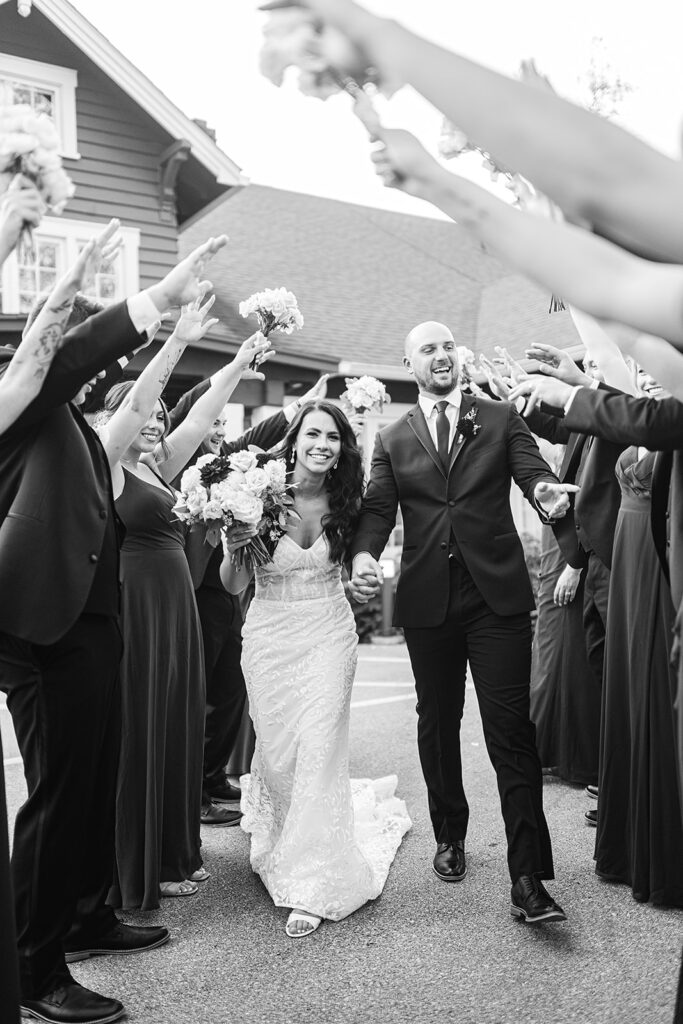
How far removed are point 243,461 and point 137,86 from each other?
984 centimetres

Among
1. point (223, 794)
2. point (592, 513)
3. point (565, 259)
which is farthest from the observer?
point (223, 794)

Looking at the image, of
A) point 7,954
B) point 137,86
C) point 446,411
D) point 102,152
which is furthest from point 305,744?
point 102,152

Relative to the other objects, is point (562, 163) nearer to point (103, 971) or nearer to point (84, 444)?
point (84, 444)

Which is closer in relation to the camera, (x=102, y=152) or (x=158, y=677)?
(x=158, y=677)

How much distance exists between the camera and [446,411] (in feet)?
16.6

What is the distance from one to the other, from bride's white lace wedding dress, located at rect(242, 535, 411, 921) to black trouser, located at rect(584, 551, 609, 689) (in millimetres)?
1533

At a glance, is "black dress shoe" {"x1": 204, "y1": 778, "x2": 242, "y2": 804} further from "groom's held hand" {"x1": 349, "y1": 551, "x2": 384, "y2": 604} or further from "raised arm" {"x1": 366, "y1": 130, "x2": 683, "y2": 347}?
"raised arm" {"x1": 366, "y1": 130, "x2": 683, "y2": 347}

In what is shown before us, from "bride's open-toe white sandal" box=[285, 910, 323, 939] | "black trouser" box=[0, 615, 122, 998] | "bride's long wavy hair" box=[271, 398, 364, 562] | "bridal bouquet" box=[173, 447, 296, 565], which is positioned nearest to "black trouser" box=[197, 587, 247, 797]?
"bridal bouquet" box=[173, 447, 296, 565]

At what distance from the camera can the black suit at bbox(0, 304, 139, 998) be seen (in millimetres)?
3287

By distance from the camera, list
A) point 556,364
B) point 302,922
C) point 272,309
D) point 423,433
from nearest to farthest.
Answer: point 556,364
point 302,922
point 423,433
point 272,309

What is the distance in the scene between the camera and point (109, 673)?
353 centimetres

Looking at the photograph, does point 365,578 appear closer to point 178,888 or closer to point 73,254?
point 178,888

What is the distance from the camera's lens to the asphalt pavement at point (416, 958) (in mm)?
3393

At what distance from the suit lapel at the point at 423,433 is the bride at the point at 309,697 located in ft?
1.15
